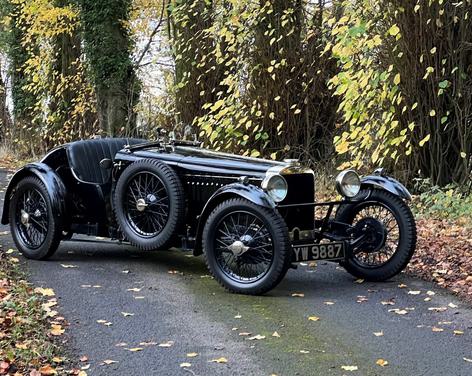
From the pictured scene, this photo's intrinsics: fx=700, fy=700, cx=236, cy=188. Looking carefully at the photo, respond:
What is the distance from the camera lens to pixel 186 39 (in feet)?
46.5

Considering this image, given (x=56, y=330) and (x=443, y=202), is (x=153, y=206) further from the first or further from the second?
(x=443, y=202)

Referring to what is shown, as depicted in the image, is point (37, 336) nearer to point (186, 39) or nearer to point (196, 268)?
point (196, 268)

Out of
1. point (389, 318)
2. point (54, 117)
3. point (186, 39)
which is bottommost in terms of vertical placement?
point (389, 318)

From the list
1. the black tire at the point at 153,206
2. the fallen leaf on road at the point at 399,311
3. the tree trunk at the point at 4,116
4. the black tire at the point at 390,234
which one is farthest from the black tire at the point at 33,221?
the tree trunk at the point at 4,116

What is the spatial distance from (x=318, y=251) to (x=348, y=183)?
0.84m

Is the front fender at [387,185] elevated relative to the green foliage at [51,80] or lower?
lower

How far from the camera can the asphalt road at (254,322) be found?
4293 millimetres

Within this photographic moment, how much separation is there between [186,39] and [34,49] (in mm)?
9250

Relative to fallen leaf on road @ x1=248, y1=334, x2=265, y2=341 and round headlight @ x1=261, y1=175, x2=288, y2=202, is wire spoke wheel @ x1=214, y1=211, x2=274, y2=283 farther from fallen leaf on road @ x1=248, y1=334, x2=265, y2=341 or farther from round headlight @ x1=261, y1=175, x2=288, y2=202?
fallen leaf on road @ x1=248, y1=334, x2=265, y2=341

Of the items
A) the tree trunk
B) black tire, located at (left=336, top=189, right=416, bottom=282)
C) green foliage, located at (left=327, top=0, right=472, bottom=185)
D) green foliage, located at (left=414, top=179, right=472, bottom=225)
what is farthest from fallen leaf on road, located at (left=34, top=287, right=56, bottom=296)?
the tree trunk

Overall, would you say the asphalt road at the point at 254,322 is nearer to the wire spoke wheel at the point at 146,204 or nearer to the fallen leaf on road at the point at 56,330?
the fallen leaf on road at the point at 56,330

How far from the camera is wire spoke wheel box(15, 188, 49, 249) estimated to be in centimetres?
731

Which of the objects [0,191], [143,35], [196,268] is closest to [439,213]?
[196,268]

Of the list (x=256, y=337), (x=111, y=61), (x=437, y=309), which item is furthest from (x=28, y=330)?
(x=111, y=61)
